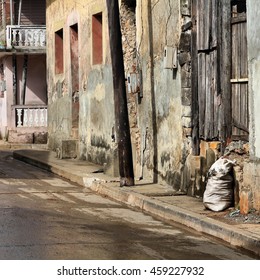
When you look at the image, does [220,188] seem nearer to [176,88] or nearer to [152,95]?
[176,88]

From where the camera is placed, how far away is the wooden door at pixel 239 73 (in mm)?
12281

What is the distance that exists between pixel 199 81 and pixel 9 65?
18690 mm

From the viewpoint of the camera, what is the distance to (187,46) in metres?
13.9

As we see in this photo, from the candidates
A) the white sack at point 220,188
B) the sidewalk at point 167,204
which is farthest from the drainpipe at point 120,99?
the white sack at point 220,188

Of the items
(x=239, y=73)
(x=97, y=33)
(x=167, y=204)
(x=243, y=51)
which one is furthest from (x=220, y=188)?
(x=97, y=33)

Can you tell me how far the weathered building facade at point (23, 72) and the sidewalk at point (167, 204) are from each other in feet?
34.0

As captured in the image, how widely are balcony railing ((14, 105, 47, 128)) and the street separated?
14.9 m

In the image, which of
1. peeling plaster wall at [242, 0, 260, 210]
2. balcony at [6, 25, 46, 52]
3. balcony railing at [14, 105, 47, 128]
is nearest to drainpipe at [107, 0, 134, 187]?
peeling plaster wall at [242, 0, 260, 210]

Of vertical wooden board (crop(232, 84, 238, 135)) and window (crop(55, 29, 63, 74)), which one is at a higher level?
window (crop(55, 29, 63, 74))

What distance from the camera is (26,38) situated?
1197 inches

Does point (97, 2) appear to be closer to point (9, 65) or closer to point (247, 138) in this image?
point (247, 138)

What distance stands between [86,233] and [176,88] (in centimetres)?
445

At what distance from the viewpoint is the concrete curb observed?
9.87 meters

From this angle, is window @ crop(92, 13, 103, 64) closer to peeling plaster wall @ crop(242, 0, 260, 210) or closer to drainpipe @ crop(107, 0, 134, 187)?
drainpipe @ crop(107, 0, 134, 187)
